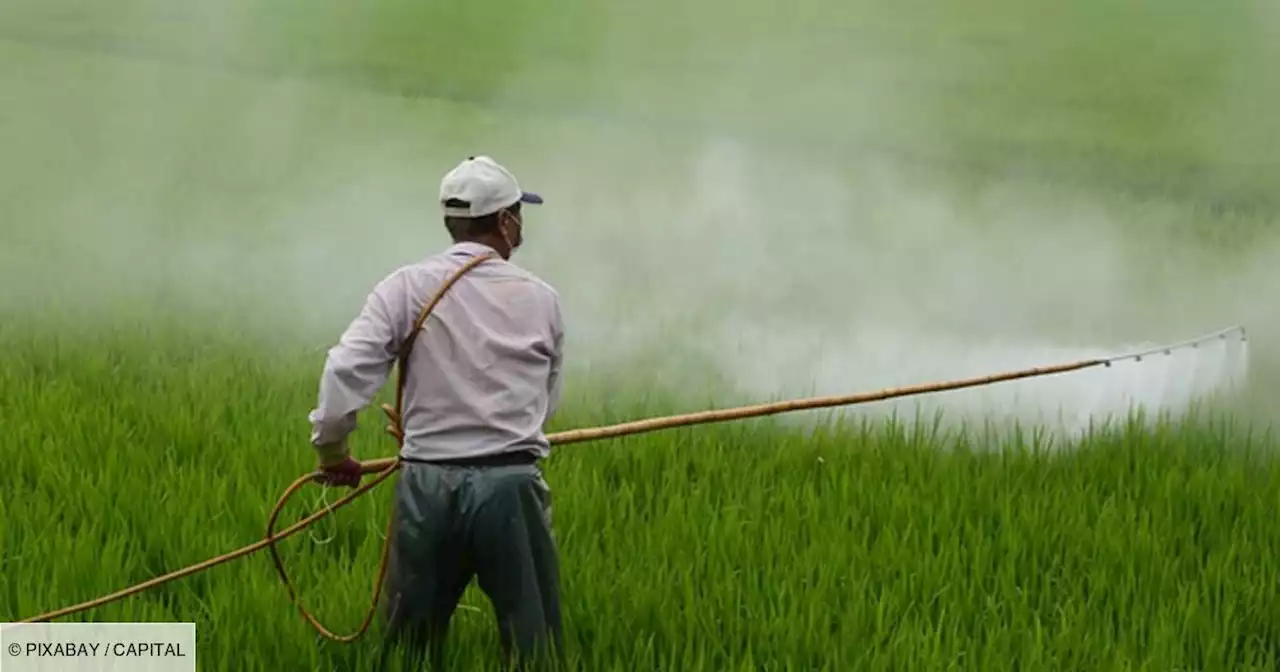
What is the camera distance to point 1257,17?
354 inches

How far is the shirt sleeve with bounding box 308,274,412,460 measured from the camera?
2568 millimetres

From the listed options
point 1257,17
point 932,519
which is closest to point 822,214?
point 1257,17

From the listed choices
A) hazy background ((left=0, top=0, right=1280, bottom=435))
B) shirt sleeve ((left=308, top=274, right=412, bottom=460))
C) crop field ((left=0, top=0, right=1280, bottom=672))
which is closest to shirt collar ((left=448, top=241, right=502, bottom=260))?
shirt sleeve ((left=308, top=274, right=412, bottom=460))

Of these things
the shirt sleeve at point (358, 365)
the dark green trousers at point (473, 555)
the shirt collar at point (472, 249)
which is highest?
the shirt collar at point (472, 249)

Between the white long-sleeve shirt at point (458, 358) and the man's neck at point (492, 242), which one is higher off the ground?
the man's neck at point (492, 242)

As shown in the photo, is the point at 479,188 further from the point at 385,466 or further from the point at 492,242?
the point at 385,466

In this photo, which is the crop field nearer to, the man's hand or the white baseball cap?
the man's hand

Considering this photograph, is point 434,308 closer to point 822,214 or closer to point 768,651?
point 768,651

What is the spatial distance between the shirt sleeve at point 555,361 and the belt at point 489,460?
92 mm

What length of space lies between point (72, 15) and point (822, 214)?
9.96 meters

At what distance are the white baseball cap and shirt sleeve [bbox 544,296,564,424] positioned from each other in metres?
0.20

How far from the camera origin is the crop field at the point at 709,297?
127 inches

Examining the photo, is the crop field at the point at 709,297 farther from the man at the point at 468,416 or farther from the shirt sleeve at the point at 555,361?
the shirt sleeve at the point at 555,361

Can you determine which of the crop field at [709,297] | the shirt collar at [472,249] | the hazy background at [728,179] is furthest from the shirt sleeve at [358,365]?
the hazy background at [728,179]
